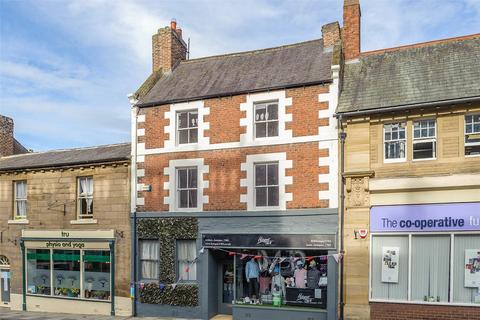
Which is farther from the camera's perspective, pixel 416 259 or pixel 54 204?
pixel 54 204

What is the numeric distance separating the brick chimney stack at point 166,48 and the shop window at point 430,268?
12330mm

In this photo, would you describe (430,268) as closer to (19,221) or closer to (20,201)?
(19,221)

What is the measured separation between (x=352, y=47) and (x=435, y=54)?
2852mm

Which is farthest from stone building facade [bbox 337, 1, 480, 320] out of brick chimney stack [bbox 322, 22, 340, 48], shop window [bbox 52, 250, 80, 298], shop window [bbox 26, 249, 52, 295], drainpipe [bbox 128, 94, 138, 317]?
shop window [bbox 26, 249, 52, 295]

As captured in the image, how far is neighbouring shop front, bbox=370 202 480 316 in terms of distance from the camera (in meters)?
12.9

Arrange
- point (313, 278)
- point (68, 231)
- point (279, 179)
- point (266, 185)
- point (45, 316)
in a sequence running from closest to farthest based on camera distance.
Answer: point (313, 278)
point (279, 179)
point (266, 185)
point (45, 316)
point (68, 231)

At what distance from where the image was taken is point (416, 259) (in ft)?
44.5

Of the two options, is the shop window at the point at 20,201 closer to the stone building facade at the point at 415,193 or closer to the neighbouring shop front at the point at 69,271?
the neighbouring shop front at the point at 69,271

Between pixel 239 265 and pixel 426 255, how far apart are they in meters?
6.37

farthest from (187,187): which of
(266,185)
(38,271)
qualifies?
(38,271)

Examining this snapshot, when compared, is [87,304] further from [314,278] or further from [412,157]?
[412,157]

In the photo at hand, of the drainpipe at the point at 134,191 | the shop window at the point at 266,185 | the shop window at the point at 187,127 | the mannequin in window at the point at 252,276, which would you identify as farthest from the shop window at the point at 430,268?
the drainpipe at the point at 134,191

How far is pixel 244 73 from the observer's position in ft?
57.8

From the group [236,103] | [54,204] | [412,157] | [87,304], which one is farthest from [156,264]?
[412,157]
